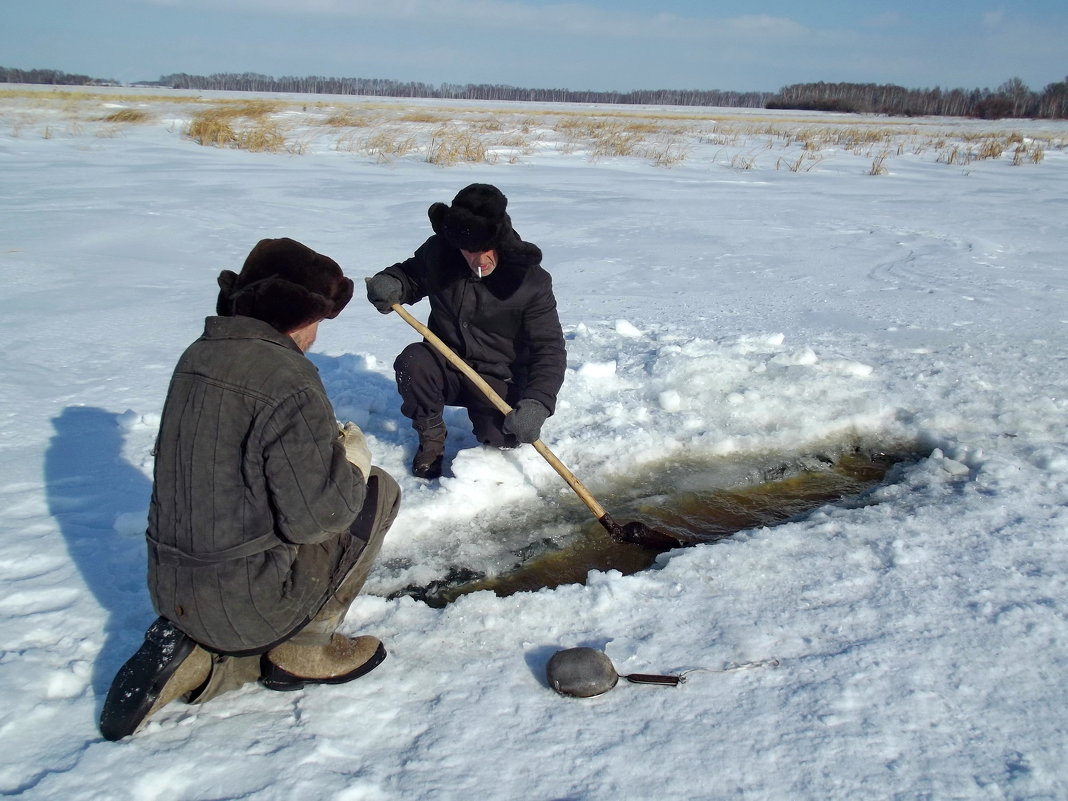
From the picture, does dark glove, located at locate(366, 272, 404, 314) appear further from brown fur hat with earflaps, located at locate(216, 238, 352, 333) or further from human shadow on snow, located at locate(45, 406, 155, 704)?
brown fur hat with earflaps, located at locate(216, 238, 352, 333)

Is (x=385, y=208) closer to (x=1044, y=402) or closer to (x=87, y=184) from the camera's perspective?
(x=87, y=184)

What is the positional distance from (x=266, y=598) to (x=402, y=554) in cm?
102

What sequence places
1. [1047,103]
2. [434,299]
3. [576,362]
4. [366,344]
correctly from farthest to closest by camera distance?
[1047,103]
[366,344]
[576,362]
[434,299]

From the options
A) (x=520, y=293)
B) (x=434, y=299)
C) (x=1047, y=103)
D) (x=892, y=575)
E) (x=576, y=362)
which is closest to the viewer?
(x=892, y=575)

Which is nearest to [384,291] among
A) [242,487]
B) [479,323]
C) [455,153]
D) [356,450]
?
[479,323]

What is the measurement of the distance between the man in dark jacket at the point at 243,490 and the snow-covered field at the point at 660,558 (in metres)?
0.20

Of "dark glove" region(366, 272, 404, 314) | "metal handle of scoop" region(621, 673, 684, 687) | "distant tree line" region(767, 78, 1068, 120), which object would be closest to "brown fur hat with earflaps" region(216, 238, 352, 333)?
"metal handle of scoop" region(621, 673, 684, 687)

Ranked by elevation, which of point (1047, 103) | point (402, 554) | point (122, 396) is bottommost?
point (402, 554)

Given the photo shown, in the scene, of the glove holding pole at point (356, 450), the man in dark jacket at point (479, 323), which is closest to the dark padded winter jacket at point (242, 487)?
the glove holding pole at point (356, 450)

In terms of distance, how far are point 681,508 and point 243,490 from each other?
6.34 feet

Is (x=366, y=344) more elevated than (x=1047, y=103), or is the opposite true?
(x=1047, y=103)

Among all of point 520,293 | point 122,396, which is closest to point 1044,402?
point 520,293

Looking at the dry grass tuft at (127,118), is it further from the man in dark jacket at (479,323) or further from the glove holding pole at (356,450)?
the glove holding pole at (356,450)

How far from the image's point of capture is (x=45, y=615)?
212 centimetres
